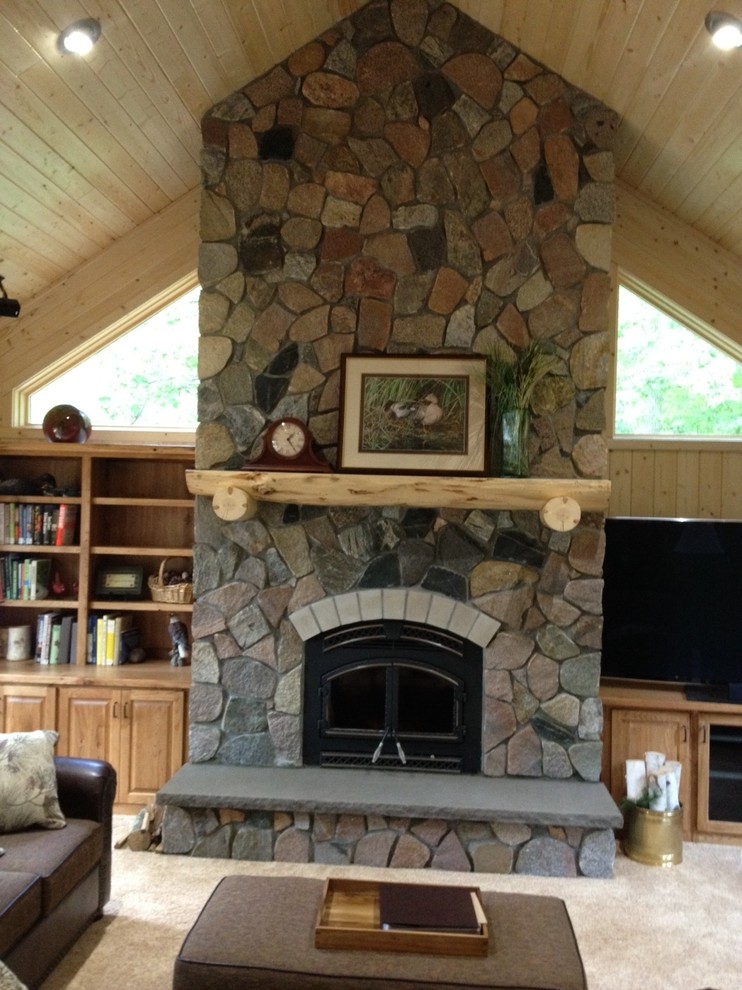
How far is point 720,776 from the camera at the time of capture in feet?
14.7

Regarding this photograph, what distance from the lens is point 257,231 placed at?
4438 millimetres

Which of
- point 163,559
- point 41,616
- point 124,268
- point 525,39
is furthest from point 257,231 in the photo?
point 41,616

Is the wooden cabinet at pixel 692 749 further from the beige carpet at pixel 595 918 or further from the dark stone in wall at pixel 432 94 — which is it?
the dark stone in wall at pixel 432 94

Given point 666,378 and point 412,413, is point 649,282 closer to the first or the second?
point 666,378

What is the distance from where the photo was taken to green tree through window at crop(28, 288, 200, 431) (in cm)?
526

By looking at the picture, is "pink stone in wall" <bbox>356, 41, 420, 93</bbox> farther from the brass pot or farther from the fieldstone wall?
the brass pot

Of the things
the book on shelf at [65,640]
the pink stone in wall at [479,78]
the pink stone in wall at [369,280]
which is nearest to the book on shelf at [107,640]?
the book on shelf at [65,640]

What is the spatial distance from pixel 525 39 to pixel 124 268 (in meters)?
2.38

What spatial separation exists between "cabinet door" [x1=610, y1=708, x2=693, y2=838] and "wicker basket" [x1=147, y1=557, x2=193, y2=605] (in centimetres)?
222

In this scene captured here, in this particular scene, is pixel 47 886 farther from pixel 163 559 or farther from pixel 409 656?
pixel 163 559

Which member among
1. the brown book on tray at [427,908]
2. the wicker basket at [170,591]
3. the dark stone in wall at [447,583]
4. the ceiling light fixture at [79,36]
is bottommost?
the brown book on tray at [427,908]

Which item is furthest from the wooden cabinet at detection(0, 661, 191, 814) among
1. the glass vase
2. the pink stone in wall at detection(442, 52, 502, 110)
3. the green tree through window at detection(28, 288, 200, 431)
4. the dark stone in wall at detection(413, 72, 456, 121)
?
the pink stone in wall at detection(442, 52, 502, 110)

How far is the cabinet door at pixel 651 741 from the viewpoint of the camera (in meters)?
4.49

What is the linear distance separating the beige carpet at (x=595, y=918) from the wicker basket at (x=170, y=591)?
113 cm
